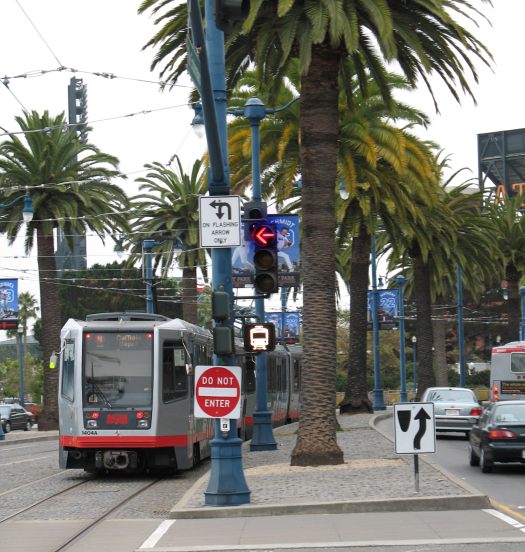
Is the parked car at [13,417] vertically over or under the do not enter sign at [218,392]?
under

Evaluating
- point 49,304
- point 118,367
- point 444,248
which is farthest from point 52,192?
point 118,367

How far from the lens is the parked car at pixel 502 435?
22.7 metres

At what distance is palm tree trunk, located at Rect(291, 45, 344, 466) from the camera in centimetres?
2344

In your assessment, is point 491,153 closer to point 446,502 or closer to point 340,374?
point 340,374

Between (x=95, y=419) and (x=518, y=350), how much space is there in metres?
28.1

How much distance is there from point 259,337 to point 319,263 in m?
6.13

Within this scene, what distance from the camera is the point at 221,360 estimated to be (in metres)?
17.3

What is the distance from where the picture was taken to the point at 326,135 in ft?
78.8

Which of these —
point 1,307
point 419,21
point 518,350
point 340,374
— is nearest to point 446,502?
point 419,21

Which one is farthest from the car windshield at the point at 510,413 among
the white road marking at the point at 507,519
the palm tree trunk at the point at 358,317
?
the palm tree trunk at the point at 358,317

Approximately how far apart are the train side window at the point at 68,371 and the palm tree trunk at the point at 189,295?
30.8 meters

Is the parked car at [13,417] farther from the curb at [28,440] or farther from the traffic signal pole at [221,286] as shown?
the traffic signal pole at [221,286]

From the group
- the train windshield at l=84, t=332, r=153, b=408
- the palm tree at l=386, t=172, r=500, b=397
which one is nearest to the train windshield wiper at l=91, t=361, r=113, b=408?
the train windshield at l=84, t=332, r=153, b=408

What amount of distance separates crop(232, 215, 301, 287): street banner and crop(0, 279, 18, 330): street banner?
66.4ft
